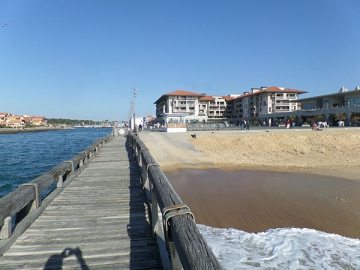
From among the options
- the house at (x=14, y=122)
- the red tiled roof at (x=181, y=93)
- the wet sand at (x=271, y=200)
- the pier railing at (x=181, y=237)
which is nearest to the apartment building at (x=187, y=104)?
the red tiled roof at (x=181, y=93)

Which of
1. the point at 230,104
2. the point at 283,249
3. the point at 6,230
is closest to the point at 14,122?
the point at 230,104

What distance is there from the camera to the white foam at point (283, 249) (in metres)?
5.30

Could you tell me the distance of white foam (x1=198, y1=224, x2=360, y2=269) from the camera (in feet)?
17.4

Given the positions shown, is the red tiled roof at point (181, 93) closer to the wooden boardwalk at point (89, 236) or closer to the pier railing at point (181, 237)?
the wooden boardwalk at point (89, 236)

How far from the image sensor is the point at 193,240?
1803mm

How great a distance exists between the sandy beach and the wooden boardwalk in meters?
3.99

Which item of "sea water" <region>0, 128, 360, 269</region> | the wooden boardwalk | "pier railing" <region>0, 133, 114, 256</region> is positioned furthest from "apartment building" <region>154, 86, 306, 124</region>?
"pier railing" <region>0, 133, 114, 256</region>

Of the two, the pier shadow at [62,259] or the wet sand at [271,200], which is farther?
the wet sand at [271,200]

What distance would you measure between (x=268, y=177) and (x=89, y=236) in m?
13.1

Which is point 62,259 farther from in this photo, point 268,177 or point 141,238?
point 268,177

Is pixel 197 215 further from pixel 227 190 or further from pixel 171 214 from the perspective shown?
pixel 171 214

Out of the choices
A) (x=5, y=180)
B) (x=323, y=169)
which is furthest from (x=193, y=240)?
(x=323, y=169)

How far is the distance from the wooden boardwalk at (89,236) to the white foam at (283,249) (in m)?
2.52

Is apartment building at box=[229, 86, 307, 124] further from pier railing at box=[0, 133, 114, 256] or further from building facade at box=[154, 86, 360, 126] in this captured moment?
pier railing at box=[0, 133, 114, 256]
